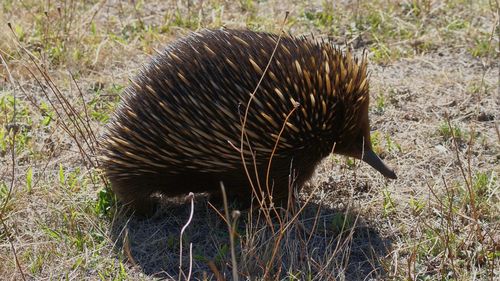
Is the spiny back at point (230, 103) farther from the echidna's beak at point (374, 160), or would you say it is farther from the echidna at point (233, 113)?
the echidna's beak at point (374, 160)

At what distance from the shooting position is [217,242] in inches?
156

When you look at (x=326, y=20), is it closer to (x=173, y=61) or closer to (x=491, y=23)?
(x=491, y=23)

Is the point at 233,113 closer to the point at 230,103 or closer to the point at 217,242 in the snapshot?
the point at 230,103

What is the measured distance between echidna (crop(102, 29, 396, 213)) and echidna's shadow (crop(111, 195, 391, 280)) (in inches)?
9.0

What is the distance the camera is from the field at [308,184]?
3.72m

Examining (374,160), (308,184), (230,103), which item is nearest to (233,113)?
(230,103)

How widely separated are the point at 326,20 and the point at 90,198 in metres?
2.64

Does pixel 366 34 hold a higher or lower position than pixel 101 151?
lower

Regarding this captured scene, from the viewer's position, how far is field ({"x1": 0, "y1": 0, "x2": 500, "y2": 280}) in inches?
146

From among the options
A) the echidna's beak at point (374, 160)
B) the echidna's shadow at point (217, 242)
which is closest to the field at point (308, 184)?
the echidna's shadow at point (217, 242)

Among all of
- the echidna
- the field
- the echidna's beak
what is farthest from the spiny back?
the field

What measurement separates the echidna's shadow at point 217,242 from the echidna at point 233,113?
0.75ft

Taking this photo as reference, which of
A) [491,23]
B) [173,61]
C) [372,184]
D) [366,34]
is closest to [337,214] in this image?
[372,184]

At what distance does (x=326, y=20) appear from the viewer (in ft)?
20.3
